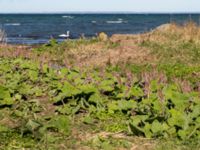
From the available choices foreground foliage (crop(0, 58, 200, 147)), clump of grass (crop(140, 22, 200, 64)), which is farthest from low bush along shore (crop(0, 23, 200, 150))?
clump of grass (crop(140, 22, 200, 64))

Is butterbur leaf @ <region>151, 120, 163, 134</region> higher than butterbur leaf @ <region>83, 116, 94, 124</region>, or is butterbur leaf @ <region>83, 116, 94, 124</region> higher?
butterbur leaf @ <region>151, 120, 163, 134</region>

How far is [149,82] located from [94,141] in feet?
8.24


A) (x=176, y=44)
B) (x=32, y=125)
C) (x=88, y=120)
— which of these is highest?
(x=32, y=125)

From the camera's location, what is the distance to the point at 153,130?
6168 mm

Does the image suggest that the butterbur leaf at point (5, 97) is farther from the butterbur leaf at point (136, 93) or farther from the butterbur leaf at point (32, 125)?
the butterbur leaf at point (136, 93)

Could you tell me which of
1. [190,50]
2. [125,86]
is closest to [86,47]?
[190,50]

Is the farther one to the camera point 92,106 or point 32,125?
point 92,106

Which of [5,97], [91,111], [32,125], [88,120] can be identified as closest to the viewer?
[32,125]

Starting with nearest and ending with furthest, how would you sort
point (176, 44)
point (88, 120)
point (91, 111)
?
point (88, 120) < point (91, 111) < point (176, 44)

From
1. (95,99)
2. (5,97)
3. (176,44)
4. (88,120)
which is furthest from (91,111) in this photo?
(176,44)

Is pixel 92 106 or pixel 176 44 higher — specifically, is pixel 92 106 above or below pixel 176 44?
above

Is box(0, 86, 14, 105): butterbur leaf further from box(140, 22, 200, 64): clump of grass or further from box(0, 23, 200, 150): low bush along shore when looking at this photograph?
box(140, 22, 200, 64): clump of grass

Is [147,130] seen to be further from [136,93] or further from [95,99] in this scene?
[136,93]

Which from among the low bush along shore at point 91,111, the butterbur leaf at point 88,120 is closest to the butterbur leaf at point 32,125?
the low bush along shore at point 91,111
